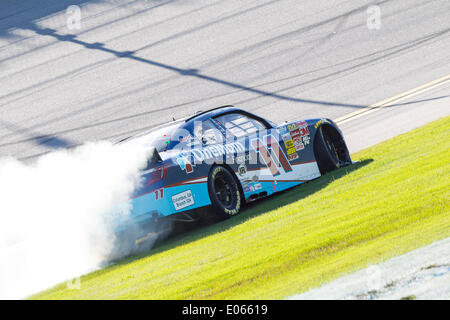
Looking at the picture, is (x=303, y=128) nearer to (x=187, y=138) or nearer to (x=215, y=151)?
(x=215, y=151)

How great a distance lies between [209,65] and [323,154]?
9.28 meters

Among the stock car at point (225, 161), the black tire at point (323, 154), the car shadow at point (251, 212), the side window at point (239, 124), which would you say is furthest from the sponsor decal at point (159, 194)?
the black tire at point (323, 154)

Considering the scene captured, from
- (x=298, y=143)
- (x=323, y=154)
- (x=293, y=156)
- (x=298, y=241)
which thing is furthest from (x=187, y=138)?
(x=298, y=241)

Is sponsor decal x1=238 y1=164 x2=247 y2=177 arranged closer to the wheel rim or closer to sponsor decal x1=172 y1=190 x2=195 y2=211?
the wheel rim

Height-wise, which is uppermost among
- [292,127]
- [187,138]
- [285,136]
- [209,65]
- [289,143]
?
[209,65]

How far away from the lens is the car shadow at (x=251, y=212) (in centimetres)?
837

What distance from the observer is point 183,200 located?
8523mm

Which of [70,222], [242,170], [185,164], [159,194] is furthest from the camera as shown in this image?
[242,170]

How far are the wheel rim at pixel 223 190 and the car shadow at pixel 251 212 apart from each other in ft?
0.74

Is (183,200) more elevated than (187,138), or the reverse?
(187,138)

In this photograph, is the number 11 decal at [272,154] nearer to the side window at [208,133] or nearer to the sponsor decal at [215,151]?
the sponsor decal at [215,151]

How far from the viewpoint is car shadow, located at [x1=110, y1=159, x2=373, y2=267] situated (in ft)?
27.5

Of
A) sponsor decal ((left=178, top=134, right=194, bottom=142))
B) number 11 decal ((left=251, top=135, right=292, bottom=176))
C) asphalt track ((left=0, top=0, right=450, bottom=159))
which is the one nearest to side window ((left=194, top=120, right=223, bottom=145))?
sponsor decal ((left=178, top=134, right=194, bottom=142))
